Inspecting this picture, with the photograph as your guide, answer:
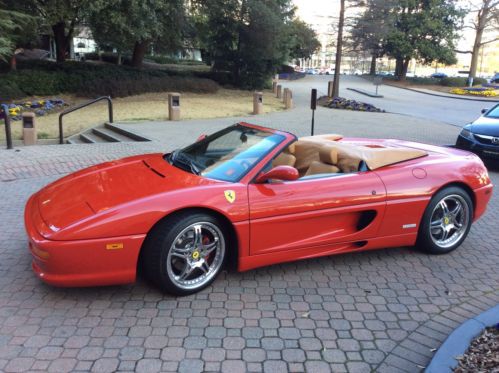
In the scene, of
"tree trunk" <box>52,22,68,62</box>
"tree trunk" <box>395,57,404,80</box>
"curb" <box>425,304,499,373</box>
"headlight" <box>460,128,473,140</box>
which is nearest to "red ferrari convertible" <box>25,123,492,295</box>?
"curb" <box>425,304,499,373</box>

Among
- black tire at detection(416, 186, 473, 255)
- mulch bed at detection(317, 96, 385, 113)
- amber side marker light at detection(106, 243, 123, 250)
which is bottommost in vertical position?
mulch bed at detection(317, 96, 385, 113)

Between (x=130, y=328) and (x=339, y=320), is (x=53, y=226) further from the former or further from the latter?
(x=339, y=320)

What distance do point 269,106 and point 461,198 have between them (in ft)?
58.6

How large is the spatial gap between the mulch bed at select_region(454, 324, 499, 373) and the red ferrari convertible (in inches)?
53.9

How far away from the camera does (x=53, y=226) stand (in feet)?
10.9

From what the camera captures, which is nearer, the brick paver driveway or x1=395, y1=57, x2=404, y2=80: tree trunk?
the brick paver driveway

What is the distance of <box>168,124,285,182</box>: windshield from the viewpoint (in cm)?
400

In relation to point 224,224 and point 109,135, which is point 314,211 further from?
point 109,135

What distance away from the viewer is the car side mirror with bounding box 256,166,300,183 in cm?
380

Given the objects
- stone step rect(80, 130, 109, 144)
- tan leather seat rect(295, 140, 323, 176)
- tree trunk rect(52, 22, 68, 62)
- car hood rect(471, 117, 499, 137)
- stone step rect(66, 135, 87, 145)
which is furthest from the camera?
tree trunk rect(52, 22, 68, 62)

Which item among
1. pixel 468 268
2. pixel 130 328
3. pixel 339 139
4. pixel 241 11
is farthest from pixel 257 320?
pixel 241 11

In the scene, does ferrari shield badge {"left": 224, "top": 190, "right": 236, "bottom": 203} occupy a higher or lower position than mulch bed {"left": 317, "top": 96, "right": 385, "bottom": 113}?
higher

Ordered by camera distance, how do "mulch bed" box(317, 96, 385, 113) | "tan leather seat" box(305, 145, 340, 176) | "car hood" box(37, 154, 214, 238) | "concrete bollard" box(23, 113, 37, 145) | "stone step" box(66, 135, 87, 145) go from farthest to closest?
"mulch bed" box(317, 96, 385, 113) < "stone step" box(66, 135, 87, 145) < "concrete bollard" box(23, 113, 37, 145) < "tan leather seat" box(305, 145, 340, 176) < "car hood" box(37, 154, 214, 238)

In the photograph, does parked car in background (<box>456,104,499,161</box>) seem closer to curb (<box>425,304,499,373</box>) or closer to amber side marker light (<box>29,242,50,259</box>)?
curb (<box>425,304,499,373</box>)
